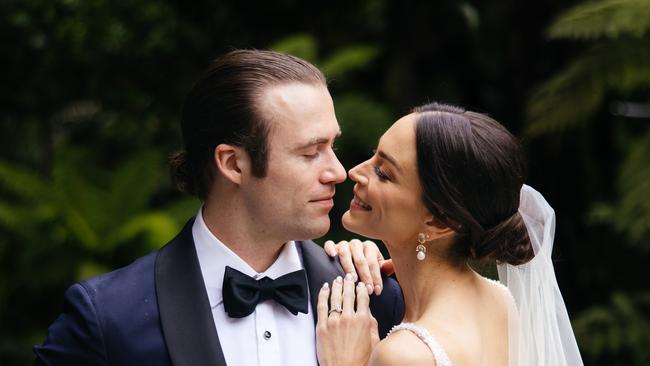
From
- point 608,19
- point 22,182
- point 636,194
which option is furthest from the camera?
point 22,182

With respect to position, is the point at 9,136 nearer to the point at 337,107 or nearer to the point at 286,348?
the point at 337,107

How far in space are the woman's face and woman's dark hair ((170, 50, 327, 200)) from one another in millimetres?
297

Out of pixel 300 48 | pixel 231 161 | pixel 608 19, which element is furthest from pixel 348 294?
pixel 300 48

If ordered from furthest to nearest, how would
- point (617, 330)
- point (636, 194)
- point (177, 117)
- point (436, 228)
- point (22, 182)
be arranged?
point (177, 117) → point (22, 182) → point (617, 330) → point (636, 194) → point (436, 228)

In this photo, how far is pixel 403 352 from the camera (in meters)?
2.44

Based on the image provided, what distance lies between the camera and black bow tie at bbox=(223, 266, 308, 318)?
8.52 feet

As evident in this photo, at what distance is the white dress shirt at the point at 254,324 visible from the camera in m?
2.59

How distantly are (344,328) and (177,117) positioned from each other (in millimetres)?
4665

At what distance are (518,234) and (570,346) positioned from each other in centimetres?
44

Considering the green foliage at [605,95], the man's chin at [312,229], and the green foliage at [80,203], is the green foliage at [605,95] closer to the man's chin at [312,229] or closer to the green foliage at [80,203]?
the man's chin at [312,229]

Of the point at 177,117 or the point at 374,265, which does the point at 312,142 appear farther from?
the point at 177,117

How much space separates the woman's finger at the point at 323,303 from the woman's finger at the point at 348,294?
2.0 inches

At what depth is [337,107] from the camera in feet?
21.9

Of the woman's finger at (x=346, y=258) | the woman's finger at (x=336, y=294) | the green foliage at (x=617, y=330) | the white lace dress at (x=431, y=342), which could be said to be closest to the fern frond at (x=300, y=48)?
the green foliage at (x=617, y=330)
